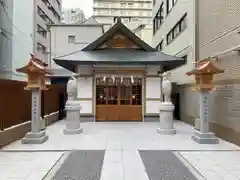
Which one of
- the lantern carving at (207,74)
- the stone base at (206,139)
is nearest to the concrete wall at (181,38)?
the lantern carving at (207,74)

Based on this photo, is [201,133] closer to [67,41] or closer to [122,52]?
[122,52]

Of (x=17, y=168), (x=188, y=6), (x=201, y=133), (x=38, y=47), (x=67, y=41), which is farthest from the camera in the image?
(x=38, y=47)

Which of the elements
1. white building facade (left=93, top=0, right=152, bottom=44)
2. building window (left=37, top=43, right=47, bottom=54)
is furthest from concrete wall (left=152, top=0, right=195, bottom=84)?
white building facade (left=93, top=0, right=152, bottom=44)

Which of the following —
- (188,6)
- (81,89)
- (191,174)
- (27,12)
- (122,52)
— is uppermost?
(27,12)

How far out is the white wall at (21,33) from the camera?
24253 mm

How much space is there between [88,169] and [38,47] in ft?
97.3

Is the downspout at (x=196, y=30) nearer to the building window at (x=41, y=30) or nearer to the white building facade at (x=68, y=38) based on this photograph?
the white building facade at (x=68, y=38)

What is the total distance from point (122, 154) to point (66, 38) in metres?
22.0

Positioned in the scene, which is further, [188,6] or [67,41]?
[67,41]

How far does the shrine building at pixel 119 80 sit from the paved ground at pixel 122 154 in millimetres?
4416

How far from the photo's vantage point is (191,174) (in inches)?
218

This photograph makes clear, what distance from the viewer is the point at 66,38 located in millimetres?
27406

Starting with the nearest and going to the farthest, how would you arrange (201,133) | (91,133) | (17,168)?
(17,168) < (201,133) < (91,133)

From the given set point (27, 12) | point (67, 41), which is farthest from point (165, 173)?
point (27, 12)
